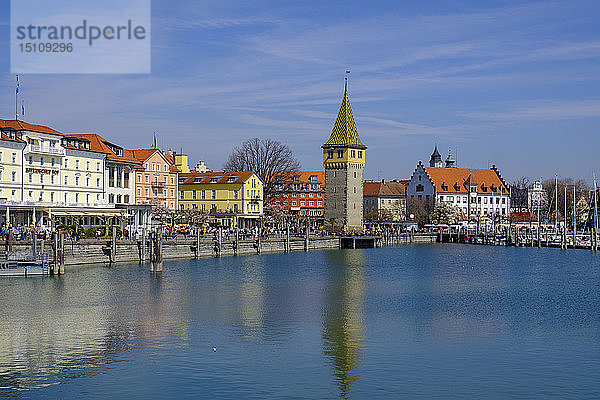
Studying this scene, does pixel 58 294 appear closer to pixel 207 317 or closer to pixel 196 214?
pixel 207 317

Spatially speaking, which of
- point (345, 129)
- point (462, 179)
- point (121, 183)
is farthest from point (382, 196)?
point (121, 183)

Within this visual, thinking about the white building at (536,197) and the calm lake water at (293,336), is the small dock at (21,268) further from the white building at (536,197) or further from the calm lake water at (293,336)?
the white building at (536,197)

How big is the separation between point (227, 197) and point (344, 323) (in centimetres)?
7055

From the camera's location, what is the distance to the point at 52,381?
25.5m

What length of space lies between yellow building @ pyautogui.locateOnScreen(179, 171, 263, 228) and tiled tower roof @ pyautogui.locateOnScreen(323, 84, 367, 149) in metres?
20.4

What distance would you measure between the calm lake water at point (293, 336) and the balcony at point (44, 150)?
20.1 metres

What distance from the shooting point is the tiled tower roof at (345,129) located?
125m

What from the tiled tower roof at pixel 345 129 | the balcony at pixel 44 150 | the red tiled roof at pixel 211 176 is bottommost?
the red tiled roof at pixel 211 176

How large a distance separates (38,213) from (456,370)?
2085 inches

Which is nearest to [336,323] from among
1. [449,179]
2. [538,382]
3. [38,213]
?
[538,382]

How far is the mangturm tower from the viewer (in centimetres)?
12338

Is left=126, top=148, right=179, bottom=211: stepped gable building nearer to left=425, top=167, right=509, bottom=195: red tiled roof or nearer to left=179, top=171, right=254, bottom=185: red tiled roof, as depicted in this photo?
left=179, top=171, right=254, bottom=185: red tiled roof

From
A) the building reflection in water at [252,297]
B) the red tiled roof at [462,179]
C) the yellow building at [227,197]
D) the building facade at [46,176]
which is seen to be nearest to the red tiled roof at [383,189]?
the red tiled roof at [462,179]

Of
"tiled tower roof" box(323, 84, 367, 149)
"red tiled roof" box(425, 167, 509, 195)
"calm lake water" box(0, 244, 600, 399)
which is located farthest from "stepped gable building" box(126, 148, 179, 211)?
"red tiled roof" box(425, 167, 509, 195)
